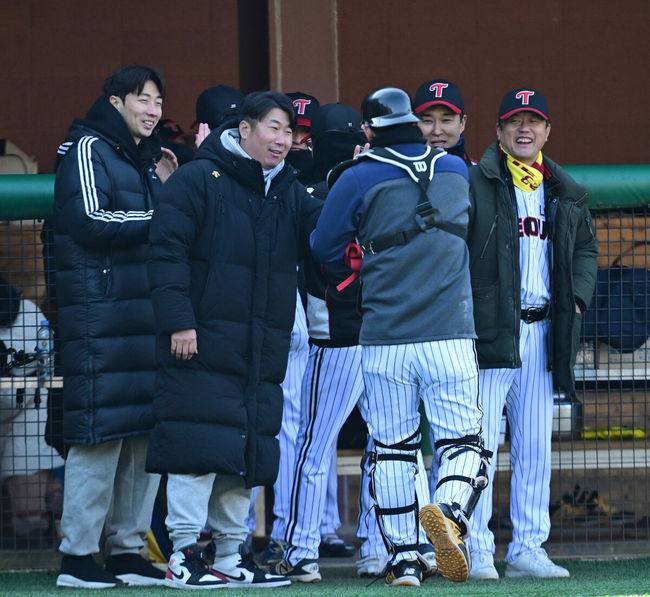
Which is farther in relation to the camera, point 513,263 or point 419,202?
point 513,263

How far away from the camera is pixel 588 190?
18.2ft

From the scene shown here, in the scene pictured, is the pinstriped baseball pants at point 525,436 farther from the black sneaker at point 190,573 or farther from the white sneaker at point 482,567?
the black sneaker at point 190,573

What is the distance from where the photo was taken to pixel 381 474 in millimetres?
4570

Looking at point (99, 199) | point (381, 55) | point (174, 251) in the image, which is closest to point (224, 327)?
point (174, 251)

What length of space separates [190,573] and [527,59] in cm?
472

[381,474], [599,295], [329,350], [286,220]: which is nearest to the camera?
[381,474]

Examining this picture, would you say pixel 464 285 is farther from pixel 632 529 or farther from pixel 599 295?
pixel 632 529

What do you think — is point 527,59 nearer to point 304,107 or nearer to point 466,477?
point 304,107

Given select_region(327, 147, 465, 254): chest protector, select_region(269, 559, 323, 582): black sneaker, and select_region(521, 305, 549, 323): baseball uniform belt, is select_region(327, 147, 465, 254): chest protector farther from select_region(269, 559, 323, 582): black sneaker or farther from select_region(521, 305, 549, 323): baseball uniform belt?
select_region(269, 559, 323, 582): black sneaker

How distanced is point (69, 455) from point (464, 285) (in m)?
1.69

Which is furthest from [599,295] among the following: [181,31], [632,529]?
[181,31]

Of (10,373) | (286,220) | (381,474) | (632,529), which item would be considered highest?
(286,220)

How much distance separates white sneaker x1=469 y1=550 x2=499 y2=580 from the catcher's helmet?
1.75 meters

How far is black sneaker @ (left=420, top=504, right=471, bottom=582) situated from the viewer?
4.17 meters
